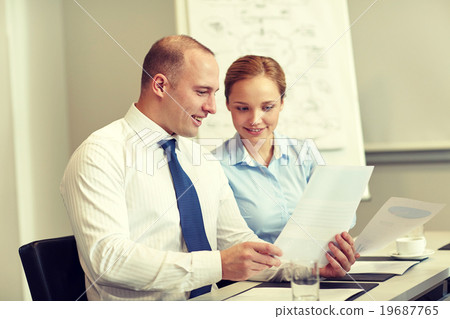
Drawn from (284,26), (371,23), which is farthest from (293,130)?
(371,23)

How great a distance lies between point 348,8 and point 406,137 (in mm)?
624

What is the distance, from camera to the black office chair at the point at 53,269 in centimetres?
113

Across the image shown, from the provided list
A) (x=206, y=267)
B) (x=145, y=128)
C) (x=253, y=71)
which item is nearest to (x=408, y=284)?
(x=206, y=267)

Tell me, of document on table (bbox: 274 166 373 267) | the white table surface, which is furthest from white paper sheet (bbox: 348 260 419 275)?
document on table (bbox: 274 166 373 267)

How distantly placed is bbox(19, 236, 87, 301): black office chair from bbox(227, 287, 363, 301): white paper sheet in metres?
0.35

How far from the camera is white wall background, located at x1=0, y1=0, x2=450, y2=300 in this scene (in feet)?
8.09

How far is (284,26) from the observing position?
246 centimetres

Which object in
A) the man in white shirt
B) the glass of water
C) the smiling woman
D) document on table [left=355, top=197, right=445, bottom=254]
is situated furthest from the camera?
the smiling woman

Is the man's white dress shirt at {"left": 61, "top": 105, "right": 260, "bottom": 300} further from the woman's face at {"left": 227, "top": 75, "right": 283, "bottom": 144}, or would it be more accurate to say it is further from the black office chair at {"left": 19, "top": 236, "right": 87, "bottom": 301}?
the woman's face at {"left": 227, "top": 75, "right": 283, "bottom": 144}

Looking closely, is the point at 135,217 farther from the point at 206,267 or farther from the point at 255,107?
the point at 255,107

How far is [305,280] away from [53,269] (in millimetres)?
516

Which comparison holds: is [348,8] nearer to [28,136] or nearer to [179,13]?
[179,13]

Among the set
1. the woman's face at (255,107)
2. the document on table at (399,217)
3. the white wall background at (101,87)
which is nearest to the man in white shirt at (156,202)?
→ the document on table at (399,217)

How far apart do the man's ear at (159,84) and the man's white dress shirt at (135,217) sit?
2.6 inches
